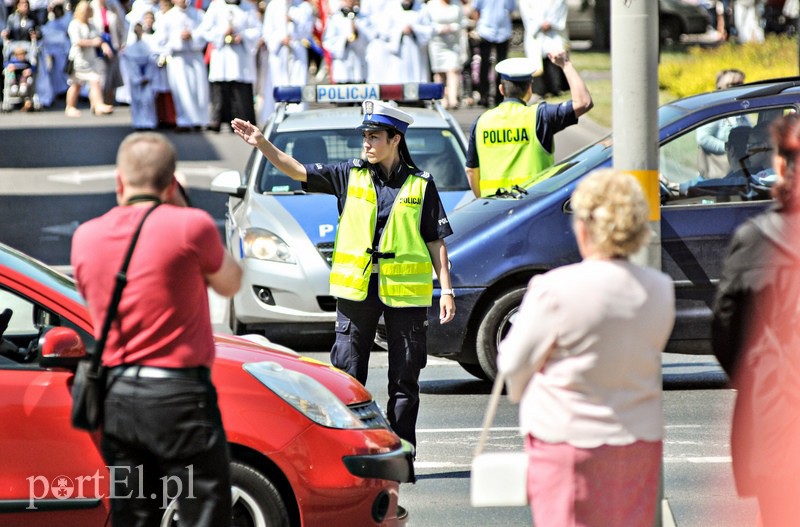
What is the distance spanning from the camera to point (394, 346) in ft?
23.0

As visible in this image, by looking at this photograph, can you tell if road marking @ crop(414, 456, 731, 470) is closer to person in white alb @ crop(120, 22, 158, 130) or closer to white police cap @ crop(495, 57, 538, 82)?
white police cap @ crop(495, 57, 538, 82)

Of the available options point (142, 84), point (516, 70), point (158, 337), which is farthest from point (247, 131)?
point (142, 84)

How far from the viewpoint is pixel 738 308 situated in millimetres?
4547

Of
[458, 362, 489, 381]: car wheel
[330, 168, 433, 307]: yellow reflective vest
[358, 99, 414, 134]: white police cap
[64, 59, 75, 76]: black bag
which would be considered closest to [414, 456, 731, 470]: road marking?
[330, 168, 433, 307]: yellow reflective vest

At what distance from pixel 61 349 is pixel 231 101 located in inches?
730

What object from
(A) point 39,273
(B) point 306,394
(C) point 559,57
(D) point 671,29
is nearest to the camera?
(B) point 306,394

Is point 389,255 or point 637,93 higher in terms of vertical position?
point 637,93

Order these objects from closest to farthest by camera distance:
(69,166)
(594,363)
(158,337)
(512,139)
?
1. (594,363)
2. (158,337)
3. (512,139)
4. (69,166)

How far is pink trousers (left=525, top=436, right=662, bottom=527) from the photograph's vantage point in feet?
13.8

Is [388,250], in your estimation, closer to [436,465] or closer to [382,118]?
[382,118]

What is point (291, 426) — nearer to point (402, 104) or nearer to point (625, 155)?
point (625, 155)

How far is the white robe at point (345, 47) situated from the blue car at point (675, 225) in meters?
14.7

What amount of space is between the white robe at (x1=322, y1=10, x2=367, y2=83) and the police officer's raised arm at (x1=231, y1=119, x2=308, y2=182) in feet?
54.9

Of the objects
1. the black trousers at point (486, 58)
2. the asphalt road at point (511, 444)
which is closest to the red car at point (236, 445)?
the asphalt road at point (511, 444)
